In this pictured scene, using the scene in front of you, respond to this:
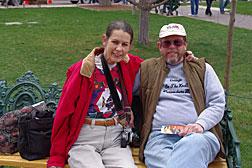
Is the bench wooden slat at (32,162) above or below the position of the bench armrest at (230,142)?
below

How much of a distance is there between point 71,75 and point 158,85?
86 cm

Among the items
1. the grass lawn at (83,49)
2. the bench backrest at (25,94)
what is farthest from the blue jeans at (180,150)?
the grass lawn at (83,49)

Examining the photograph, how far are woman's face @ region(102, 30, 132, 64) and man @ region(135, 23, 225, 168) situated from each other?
42cm

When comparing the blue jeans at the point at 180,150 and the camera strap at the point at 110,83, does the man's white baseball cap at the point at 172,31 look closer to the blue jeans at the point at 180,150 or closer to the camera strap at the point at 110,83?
the camera strap at the point at 110,83

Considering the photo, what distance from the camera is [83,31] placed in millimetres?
13109

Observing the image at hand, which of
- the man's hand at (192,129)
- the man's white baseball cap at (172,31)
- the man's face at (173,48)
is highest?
the man's white baseball cap at (172,31)

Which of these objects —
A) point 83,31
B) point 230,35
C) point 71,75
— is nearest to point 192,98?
point 71,75

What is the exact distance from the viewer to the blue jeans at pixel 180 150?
2.99m

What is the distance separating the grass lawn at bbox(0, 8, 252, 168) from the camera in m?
6.58

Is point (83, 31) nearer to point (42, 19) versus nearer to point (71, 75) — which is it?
point (42, 19)

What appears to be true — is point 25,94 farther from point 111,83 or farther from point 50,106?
point 111,83

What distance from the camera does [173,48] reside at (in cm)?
356

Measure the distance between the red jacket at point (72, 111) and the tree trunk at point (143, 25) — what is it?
6.79 metres

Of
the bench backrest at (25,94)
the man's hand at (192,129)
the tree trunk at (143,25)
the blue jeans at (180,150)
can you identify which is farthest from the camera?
the tree trunk at (143,25)
